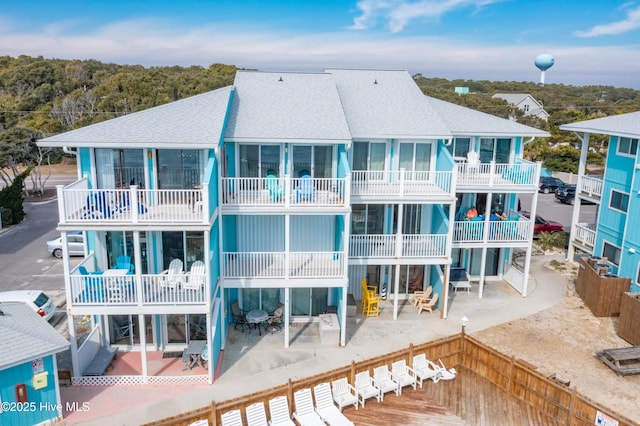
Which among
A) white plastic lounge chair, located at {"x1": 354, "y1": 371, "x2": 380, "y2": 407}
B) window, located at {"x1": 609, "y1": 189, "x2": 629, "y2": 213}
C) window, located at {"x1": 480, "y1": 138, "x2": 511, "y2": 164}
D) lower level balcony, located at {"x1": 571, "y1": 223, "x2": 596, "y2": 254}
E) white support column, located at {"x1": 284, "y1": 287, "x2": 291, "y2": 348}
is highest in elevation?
window, located at {"x1": 480, "y1": 138, "x2": 511, "y2": 164}

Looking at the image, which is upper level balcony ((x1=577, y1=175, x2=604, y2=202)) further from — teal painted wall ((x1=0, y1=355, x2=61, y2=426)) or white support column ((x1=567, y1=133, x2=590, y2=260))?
teal painted wall ((x1=0, y1=355, x2=61, y2=426))

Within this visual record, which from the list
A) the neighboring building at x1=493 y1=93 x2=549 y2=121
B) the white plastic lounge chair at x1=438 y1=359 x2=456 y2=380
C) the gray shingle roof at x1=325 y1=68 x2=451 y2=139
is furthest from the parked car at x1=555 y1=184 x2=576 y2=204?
the neighboring building at x1=493 y1=93 x2=549 y2=121

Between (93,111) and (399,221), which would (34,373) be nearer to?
(399,221)

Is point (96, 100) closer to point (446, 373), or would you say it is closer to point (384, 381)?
point (384, 381)

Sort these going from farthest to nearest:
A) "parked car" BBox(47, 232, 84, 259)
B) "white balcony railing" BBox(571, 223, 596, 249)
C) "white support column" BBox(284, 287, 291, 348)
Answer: "parked car" BBox(47, 232, 84, 259), "white balcony railing" BBox(571, 223, 596, 249), "white support column" BBox(284, 287, 291, 348)

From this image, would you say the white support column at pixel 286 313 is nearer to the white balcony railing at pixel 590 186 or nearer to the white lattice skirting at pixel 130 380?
the white lattice skirting at pixel 130 380

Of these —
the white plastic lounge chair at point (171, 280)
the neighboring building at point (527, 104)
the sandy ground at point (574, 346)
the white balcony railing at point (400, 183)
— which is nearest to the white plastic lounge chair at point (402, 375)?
the sandy ground at point (574, 346)
